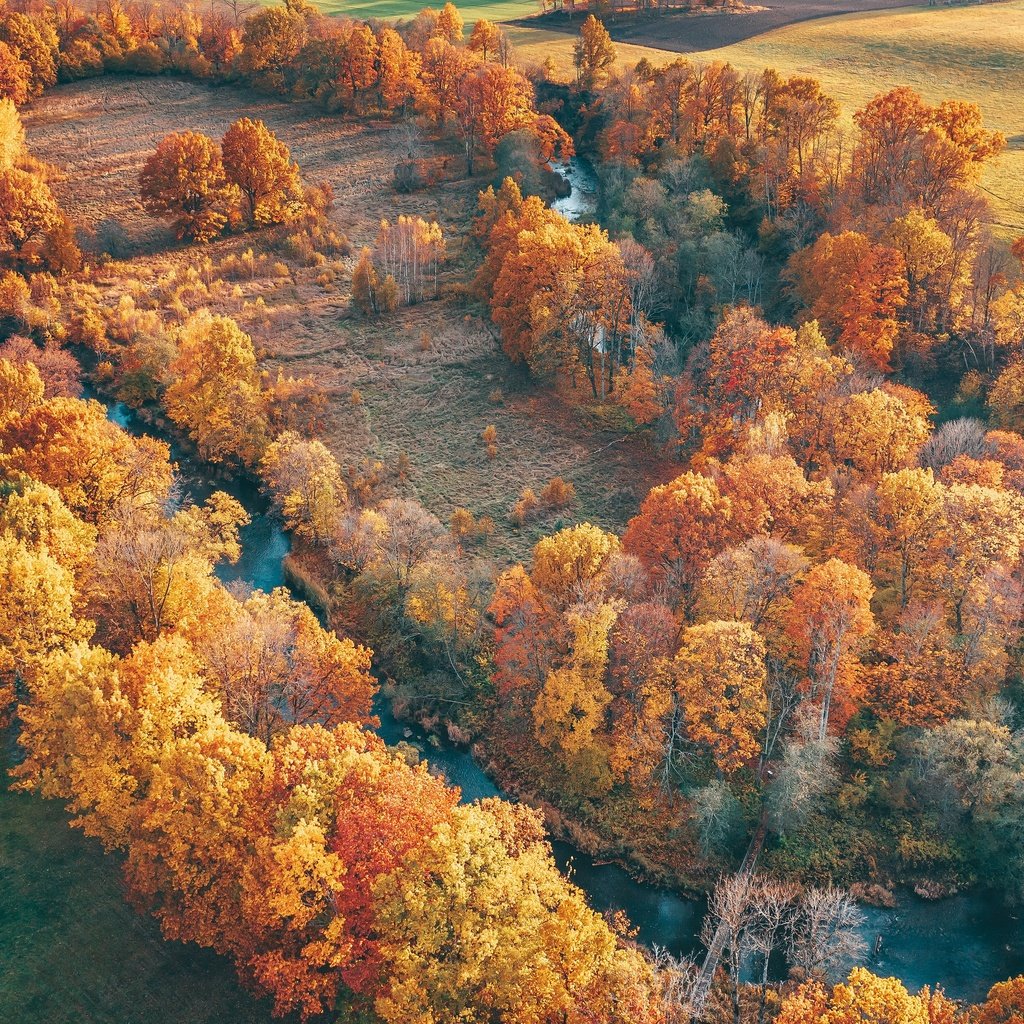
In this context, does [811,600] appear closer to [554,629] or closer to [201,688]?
[554,629]

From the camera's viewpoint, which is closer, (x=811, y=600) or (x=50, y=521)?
(x=811, y=600)

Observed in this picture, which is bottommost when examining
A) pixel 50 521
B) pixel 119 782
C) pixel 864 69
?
pixel 119 782

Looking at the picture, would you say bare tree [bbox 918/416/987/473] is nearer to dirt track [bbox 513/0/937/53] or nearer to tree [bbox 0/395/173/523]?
tree [bbox 0/395/173/523]

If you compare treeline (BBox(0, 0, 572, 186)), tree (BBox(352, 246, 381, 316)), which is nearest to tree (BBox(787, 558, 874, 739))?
tree (BBox(352, 246, 381, 316))

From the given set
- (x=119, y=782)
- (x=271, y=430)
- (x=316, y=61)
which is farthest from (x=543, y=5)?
(x=119, y=782)

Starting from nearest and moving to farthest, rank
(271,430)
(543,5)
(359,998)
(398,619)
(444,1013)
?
(444,1013)
(359,998)
(398,619)
(271,430)
(543,5)

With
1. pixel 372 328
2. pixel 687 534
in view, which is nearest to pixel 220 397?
pixel 372 328
